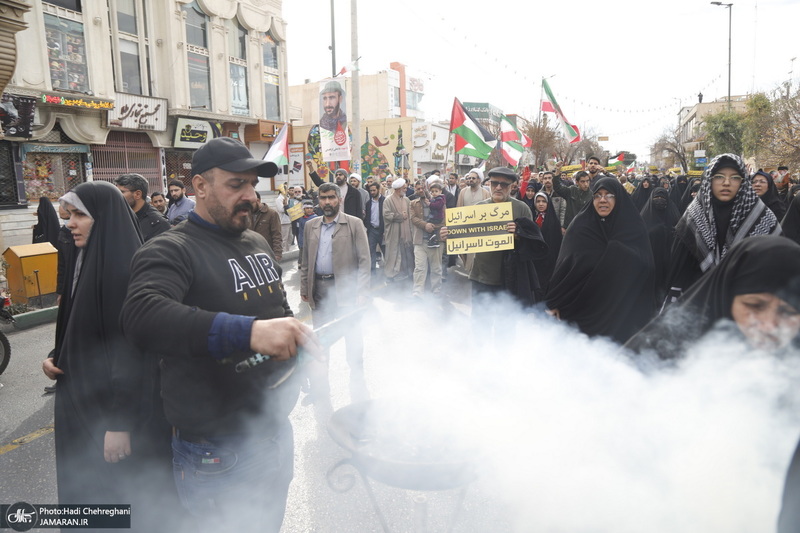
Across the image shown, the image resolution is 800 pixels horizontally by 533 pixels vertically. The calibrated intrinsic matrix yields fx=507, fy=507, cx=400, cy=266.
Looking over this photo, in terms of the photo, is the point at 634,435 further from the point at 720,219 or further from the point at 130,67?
the point at 130,67

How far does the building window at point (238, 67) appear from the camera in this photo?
21.5 m

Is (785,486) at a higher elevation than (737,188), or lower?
lower

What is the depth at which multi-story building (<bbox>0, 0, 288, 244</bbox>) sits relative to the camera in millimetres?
14422

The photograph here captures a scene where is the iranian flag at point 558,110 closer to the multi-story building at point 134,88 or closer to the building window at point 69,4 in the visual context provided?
the multi-story building at point 134,88

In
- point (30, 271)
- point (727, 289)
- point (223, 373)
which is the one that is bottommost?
point (30, 271)

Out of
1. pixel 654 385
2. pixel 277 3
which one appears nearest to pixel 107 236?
pixel 654 385

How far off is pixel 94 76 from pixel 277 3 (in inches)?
396

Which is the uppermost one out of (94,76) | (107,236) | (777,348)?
(94,76)

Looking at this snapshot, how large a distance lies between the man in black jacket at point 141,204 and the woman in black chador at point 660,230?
4592 millimetres

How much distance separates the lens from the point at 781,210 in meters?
7.15

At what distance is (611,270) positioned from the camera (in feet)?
12.9

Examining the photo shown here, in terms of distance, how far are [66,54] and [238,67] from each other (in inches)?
295

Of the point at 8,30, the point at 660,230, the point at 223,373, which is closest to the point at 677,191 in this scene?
the point at 660,230

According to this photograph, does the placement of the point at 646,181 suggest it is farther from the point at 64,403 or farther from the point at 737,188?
the point at 64,403
